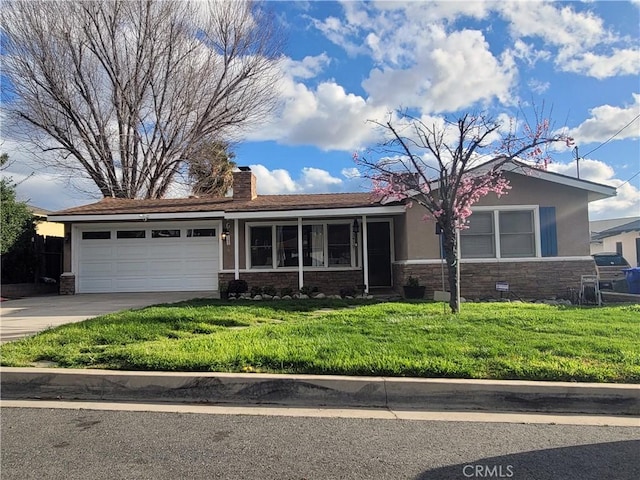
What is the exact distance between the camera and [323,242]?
15.6m

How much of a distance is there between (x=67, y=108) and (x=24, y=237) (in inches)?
355

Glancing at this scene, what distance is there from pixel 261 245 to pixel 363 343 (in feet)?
30.7

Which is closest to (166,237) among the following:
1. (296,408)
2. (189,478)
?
(296,408)

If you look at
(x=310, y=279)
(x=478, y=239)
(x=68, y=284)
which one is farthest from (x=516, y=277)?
(x=68, y=284)

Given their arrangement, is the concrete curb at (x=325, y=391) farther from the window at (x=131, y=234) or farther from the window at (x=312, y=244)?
the window at (x=131, y=234)

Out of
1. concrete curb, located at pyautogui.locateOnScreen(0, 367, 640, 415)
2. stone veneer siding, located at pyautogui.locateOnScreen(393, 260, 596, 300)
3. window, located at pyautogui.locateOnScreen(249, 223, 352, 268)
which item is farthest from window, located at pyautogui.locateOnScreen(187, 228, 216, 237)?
concrete curb, located at pyautogui.locateOnScreen(0, 367, 640, 415)

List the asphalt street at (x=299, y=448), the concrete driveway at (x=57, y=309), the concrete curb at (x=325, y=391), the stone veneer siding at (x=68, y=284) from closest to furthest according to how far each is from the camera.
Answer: the asphalt street at (x=299, y=448) → the concrete curb at (x=325, y=391) → the concrete driveway at (x=57, y=309) → the stone veneer siding at (x=68, y=284)

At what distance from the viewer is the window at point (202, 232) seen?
15.8m

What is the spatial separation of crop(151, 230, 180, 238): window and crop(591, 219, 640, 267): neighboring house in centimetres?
2699

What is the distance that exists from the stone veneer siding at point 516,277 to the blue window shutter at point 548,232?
34 cm

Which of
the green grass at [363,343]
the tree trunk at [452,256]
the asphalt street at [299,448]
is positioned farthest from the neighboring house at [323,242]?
the asphalt street at [299,448]

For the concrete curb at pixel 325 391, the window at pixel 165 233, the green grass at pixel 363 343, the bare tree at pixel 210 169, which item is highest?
the bare tree at pixel 210 169

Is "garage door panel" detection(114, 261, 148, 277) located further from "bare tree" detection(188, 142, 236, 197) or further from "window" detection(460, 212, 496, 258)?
"bare tree" detection(188, 142, 236, 197)

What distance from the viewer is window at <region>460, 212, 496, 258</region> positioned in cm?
1342
